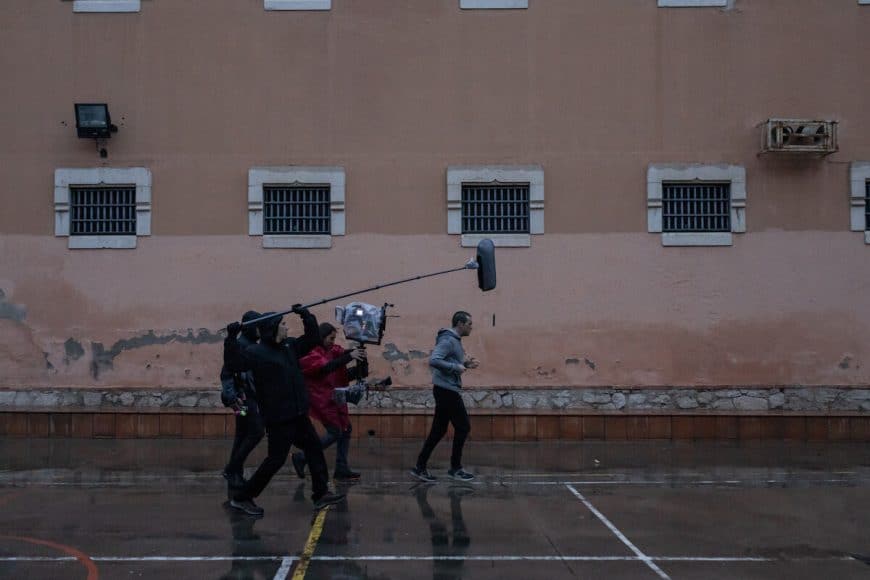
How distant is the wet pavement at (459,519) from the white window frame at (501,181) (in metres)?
3.62

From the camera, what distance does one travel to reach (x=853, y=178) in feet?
49.4

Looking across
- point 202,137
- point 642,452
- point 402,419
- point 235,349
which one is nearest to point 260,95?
point 202,137

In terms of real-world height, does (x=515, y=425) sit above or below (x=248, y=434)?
below

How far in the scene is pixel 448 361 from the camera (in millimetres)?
10578

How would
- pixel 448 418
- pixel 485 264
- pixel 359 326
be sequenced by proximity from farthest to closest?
pixel 485 264
pixel 448 418
pixel 359 326

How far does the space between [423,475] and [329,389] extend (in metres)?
1.42

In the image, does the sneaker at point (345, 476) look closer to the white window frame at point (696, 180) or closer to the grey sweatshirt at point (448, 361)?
the grey sweatshirt at point (448, 361)

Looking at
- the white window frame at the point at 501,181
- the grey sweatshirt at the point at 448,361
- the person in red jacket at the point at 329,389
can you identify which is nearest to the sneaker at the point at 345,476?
the person in red jacket at the point at 329,389

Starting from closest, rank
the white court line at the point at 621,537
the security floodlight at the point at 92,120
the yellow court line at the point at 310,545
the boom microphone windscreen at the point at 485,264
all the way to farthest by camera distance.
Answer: the yellow court line at the point at 310,545 → the white court line at the point at 621,537 → the boom microphone windscreen at the point at 485,264 → the security floodlight at the point at 92,120

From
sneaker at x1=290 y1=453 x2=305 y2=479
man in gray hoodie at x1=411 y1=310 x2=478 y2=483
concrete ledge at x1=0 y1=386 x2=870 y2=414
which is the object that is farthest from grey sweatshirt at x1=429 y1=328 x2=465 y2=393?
concrete ledge at x1=0 y1=386 x2=870 y2=414

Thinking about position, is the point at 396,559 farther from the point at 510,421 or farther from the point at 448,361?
the point at 510,421

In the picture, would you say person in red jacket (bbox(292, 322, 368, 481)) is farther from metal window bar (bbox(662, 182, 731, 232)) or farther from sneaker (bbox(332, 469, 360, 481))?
metal window bar (bbox(662, 182, 731, 232))

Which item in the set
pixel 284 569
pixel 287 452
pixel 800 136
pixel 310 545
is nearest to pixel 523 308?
pixel 800 136

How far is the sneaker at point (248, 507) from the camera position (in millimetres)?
8805
